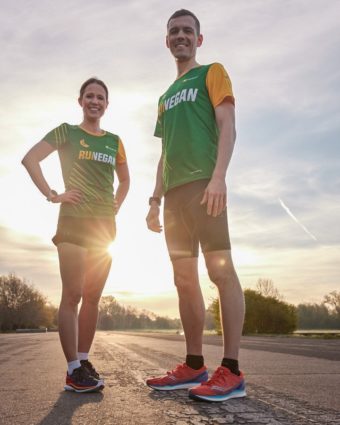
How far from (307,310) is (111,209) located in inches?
4526

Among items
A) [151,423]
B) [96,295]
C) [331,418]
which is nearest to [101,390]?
[96,295]

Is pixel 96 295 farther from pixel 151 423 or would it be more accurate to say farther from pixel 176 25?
pixel 176 25

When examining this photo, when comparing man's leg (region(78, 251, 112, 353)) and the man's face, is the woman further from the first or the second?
the man's face

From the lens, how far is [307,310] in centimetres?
11188

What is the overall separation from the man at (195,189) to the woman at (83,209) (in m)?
0.65

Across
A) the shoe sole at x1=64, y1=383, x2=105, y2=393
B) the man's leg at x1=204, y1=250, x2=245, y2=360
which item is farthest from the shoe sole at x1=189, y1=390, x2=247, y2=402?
the shoe sole at x1=64, y1=383, x2=105, y2=393

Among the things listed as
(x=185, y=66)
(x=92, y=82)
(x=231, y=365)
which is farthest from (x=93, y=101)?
(x=231, y=365)

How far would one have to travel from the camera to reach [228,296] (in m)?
3.12

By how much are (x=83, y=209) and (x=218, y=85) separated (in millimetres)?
1440

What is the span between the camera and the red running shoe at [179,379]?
128 inches

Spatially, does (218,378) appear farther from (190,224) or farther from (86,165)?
(86,165)

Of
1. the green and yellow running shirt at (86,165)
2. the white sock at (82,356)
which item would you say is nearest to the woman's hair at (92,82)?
the green and yellow running shirt at (86,165)

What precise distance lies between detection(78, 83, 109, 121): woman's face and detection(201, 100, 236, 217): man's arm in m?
1.23

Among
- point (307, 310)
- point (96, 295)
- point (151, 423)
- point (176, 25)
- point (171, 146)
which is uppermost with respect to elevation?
point (307, 310)
